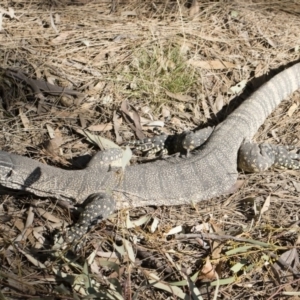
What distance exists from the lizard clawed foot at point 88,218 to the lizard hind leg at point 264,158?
4.46ft

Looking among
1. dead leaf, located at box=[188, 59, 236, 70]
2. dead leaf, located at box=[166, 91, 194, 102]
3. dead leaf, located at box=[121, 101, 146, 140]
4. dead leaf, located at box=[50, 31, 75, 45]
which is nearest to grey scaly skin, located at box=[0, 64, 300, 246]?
dead leaf, located at box=[121, 101, 146, 140]

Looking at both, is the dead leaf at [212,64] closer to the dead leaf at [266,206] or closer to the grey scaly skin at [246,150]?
the grey scaly skin at [246,150]

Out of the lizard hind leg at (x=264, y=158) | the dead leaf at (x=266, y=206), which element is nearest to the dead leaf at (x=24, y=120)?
the lizard hind leg at (x=264, y=158)

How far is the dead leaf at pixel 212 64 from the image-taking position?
579 cm

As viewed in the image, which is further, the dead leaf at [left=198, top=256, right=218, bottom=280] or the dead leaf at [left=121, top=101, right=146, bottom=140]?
the dead leaf at [left=121, top=101, right=146, bottom=140]

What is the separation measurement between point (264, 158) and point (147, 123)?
4.12 ft

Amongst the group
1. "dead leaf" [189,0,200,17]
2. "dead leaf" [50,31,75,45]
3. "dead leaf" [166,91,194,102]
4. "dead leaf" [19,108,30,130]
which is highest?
"dead leaf" [189,0,200,17]

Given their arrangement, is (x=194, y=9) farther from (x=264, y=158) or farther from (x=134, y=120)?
(x=264, y=158)

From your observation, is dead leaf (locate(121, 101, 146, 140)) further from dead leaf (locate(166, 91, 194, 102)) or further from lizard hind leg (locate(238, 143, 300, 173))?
lizard hind leg (locate(238, 143, 300, 173))

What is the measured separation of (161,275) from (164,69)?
2.41 metres

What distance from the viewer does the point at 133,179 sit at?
4539 millimetres

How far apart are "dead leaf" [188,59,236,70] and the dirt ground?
0.01 m

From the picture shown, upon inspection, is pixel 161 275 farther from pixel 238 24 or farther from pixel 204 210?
pixel 238 24

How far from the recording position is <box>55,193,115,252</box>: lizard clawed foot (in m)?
4.11
